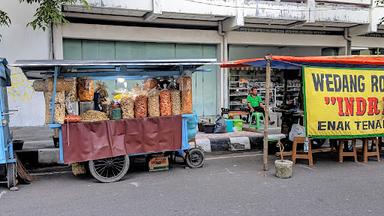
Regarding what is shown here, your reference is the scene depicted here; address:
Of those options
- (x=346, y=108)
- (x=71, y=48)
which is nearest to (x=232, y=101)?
(x=71, y=48)

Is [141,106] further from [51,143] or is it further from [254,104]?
[254,104]

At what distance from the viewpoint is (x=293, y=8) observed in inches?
511

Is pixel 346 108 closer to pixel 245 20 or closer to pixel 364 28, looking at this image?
pixel 245 20

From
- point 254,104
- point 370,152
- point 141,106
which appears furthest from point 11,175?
point 254,104

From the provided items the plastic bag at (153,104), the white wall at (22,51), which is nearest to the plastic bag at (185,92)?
the plastic bag at (153,104)

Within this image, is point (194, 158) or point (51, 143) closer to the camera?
point (194, 158)

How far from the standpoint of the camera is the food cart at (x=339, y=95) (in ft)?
22.2

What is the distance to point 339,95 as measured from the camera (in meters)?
7.00

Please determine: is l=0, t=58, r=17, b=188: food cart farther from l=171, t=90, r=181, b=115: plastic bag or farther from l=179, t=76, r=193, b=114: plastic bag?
l=179, t=76, r=193, b=114: plastic bag

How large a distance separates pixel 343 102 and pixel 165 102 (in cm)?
356

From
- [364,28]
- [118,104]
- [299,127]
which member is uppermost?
[364,28]

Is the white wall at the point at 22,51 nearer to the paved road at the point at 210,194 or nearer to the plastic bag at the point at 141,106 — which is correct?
the paved road at the point at 210,194

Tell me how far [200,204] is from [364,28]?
12716mm

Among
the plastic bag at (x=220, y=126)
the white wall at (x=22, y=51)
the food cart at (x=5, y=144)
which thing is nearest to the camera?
the food cart at (x=5, y=144)
